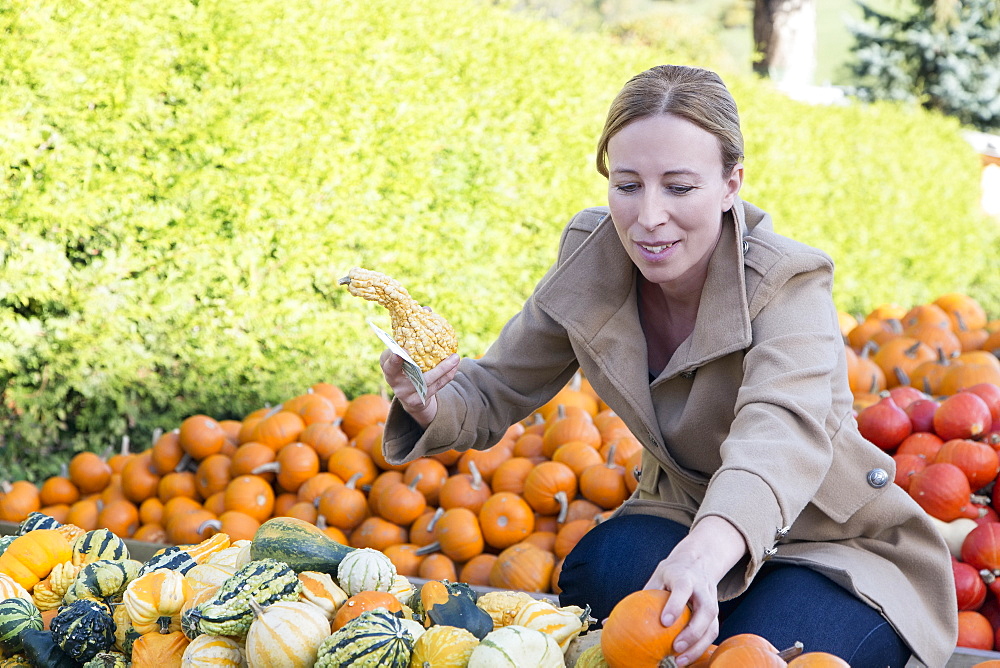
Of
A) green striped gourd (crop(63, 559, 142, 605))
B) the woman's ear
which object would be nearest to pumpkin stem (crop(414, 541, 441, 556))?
green striped gourd (crop(63, 559, 142, 605))

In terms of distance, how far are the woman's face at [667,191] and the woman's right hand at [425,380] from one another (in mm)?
522

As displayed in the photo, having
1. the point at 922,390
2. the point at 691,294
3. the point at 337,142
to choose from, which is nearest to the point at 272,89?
the point at 337,142

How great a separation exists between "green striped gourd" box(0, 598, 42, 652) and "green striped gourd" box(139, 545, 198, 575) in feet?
0.76

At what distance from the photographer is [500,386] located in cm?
252

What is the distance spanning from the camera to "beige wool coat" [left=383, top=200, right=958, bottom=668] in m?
1.90

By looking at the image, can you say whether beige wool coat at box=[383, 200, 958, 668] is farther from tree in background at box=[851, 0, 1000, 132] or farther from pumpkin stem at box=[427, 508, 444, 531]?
tree in background at box=[851, 0, 1000, 132]

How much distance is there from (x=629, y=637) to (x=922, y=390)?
3.29 meters

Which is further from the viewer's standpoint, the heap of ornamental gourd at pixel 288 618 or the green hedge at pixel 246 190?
the green hedge at pixel 246 190

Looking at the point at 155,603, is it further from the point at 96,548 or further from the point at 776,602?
the point at 776,602

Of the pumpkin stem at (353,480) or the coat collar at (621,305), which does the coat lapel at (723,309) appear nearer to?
the coat collar at (621,305)

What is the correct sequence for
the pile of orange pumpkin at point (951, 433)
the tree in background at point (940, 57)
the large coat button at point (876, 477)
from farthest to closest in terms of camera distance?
the tree in background at point (940, 57)
the pile of orange pumpkin at point (951, 433)
the large coat button at point (876, 477)

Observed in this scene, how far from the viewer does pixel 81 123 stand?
12.5 ft

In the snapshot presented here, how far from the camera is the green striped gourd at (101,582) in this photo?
6.75 feet

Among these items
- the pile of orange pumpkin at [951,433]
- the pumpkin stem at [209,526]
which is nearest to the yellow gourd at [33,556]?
the pumpkin stem at [209,526]
